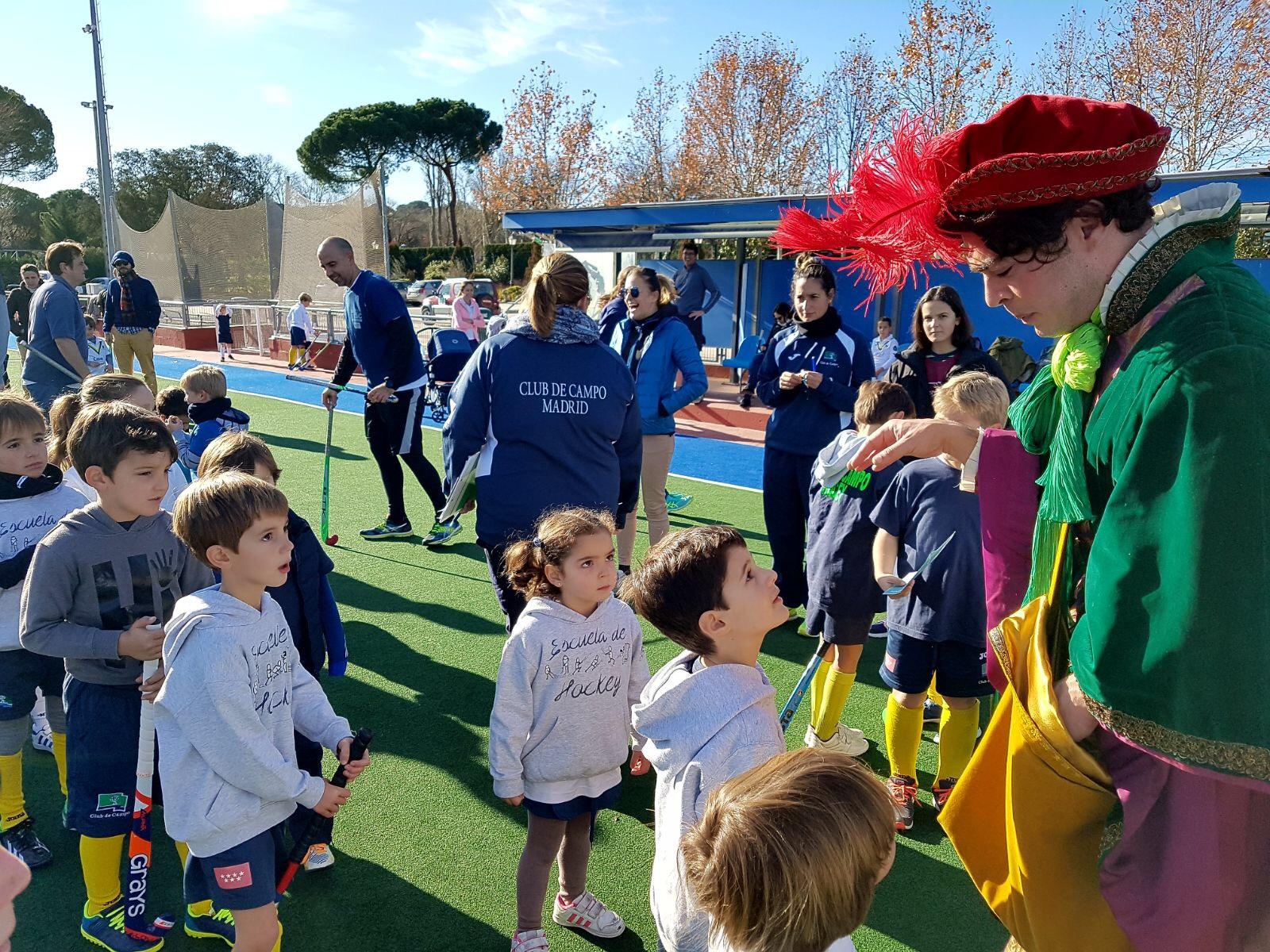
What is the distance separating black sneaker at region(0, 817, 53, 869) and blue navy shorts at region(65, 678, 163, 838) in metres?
0.56

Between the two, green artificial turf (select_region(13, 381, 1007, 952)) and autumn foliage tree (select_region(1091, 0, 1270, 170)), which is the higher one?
autumn foliage tree (select_region(1091, 0, 1270, 170))

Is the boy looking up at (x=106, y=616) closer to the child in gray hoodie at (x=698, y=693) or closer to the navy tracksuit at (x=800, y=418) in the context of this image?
the child in gray hoodie at (x=698, y=693)

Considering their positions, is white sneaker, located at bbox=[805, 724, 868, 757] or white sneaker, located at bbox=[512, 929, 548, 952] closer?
white sneaker, located at bbox=[512, 929, 548, 952]

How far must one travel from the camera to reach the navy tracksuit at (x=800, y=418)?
489 centimetres

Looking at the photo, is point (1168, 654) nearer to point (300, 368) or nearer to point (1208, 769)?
point (1208, 769)

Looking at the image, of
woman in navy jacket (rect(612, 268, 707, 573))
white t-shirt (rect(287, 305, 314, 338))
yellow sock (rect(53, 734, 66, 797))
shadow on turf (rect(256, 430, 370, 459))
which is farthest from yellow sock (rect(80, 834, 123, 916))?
white t-shirt (rect(287, 305, 314, 338))

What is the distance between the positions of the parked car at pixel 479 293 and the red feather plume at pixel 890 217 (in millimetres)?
16960

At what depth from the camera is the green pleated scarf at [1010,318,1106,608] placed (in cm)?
151

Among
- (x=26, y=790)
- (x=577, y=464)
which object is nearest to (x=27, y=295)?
(x=26, y=790)

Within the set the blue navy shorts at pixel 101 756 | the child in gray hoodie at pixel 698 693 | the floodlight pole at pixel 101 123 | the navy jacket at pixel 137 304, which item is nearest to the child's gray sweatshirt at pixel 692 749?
the child in gray hoodie at pixel 698 693

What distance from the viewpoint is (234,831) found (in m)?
2.16

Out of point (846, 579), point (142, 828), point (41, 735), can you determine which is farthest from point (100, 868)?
point (846, 579)

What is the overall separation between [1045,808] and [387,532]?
5.98 metres

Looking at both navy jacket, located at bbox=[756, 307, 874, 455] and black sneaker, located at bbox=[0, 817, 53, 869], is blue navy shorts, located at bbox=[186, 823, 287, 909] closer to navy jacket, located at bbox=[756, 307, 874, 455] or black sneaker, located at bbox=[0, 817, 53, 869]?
black sneaker, located at bbox=[0, 817, 53, 869]
